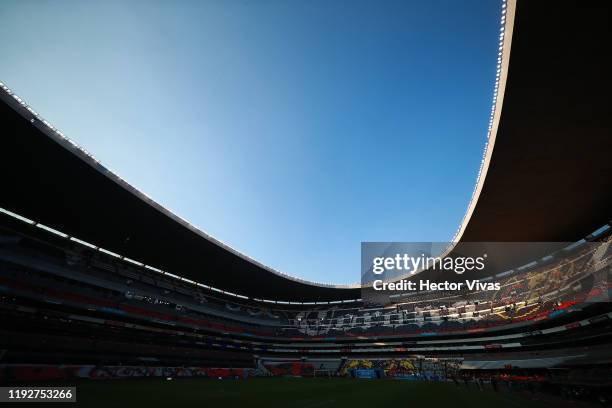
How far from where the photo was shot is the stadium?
15.6 metres

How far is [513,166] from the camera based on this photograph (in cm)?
1981

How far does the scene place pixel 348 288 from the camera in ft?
186

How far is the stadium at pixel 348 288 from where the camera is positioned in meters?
15.6

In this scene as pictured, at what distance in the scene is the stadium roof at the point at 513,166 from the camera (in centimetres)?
1294

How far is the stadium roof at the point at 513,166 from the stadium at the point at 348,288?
10cm

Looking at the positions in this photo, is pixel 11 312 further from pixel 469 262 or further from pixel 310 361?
pixel 469 262

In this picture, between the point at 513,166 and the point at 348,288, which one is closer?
the point at 513,166

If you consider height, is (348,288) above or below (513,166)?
above

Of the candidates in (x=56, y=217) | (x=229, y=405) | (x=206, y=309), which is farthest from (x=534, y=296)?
(x=56, y=217)

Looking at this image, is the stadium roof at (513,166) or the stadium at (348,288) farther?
the stadium at (348,288)

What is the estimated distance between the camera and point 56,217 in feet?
97.3

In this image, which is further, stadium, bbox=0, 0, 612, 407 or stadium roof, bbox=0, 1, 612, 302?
stadium, bbox=0, 0, 612, 407

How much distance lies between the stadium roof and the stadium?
105mm

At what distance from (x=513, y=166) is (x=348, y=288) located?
41.1 metres
